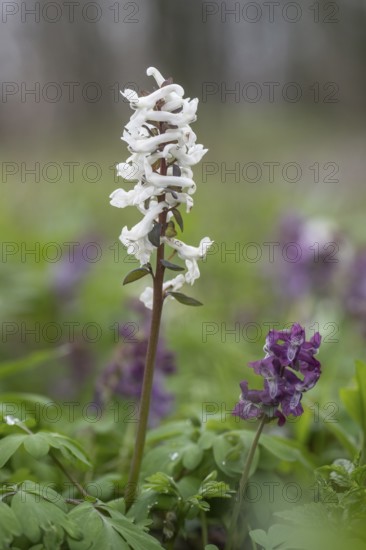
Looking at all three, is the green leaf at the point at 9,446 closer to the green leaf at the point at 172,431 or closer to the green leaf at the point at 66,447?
the green leaf at the point at 66,447

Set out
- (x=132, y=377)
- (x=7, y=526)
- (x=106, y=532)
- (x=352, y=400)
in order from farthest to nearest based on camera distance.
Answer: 1. (x=132, y=377)
2. (x=352, y=400)
3. (x=106, y=532)
4. (x=7, y=526)

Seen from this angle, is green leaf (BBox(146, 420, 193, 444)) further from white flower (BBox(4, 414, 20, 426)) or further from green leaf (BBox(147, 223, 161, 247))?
green leaf (BBox(147, 223, 161, 247))

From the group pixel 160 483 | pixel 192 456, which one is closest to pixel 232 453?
pixel 192 456

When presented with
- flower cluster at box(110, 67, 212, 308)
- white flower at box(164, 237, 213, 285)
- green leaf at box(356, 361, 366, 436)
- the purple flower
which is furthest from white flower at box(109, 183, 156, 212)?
the purple flower

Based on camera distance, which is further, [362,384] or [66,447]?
[362,384]

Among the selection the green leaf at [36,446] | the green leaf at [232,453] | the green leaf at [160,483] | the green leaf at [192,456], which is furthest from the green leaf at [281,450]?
the green leaf at [36,446]

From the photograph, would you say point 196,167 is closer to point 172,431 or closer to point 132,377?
point 132,377

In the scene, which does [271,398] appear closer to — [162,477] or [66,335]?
[162,477]
